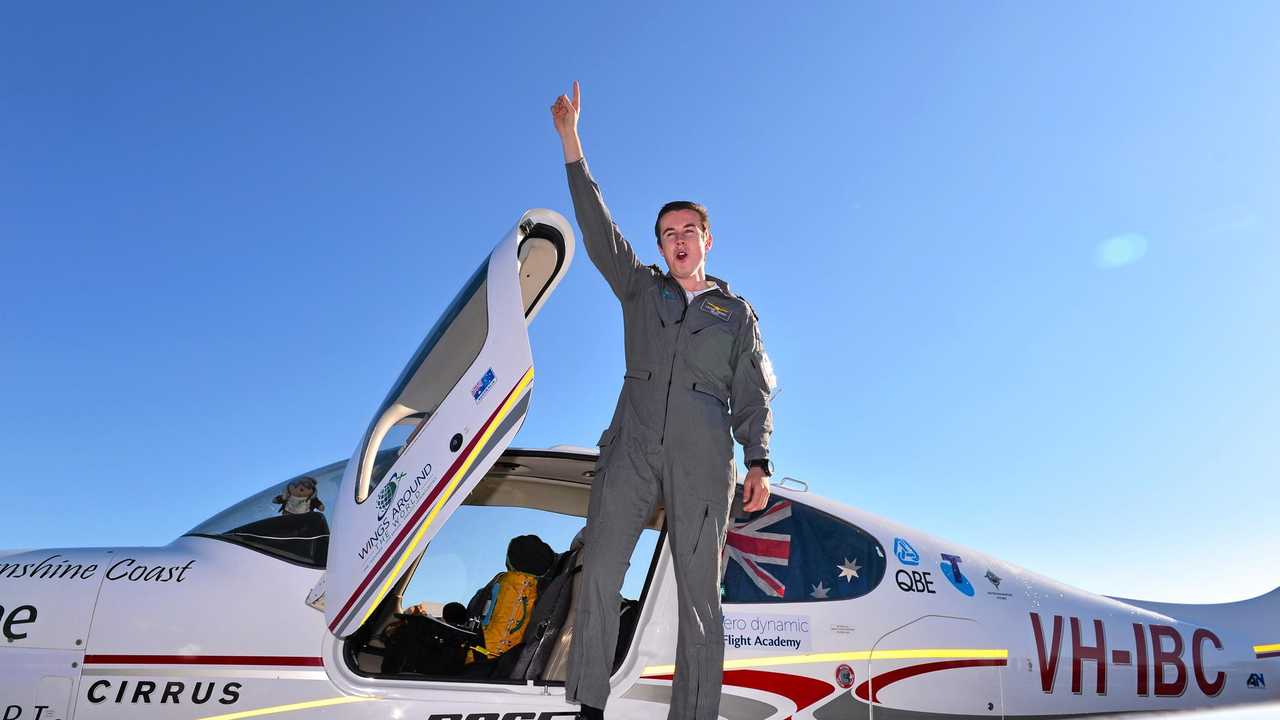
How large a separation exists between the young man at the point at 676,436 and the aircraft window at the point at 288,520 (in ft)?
4.41

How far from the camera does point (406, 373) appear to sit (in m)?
3.51

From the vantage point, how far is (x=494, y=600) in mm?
3812

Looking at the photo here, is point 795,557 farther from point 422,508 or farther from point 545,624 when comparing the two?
point 422,508

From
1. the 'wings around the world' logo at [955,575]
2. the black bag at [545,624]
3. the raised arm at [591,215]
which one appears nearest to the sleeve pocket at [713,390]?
the raised arm at [591,215]

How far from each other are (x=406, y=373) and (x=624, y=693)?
1.61m

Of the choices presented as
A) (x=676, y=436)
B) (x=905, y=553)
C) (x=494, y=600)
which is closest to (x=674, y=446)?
(x=676, y=436)

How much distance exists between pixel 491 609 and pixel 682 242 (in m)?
1.85

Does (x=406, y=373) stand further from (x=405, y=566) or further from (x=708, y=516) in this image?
(x=708, y=516)

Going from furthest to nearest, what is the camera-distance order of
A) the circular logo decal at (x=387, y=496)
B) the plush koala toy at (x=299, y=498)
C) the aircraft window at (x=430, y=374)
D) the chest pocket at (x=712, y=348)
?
the plush koala toy at (x=299, y=498) → the chest pocket at (x=712, y=348) → the aircraft window at (x=430, y=374) → the circular logo decal at (x=387, y=496)

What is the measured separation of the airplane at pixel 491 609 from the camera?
10.4 feet

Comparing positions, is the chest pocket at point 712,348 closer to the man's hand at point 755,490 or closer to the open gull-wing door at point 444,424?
the man's hand at point 755,490

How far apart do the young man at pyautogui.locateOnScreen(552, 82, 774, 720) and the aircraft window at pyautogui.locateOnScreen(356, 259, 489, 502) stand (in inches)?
21.3

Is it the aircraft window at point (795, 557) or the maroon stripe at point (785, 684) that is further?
the aircraft window at point (795, 557)

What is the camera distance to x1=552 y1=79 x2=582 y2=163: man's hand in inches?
130
